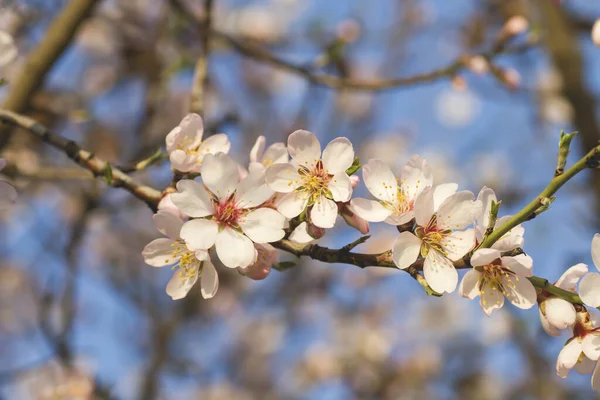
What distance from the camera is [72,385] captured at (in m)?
2.74

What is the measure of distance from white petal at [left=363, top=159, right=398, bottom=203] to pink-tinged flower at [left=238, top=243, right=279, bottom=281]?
26 cm

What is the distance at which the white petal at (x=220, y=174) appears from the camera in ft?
3.71

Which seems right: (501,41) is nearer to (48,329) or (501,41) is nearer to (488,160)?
(48,329)

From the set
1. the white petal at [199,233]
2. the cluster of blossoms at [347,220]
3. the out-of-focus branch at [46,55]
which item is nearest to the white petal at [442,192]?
the cluster of blossoms at [347,220]

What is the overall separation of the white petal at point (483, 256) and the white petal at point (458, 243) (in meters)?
0.07

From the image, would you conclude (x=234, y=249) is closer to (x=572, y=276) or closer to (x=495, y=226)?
(x=495, y=226)

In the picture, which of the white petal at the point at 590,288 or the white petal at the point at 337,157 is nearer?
the white petal at the point at 590,288

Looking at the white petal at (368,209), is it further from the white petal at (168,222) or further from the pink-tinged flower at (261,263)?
the white petal at (168,222)

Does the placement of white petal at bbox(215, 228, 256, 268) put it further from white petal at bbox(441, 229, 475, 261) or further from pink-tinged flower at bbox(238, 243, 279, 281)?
white petal at bbox(441, 229, 475, 261)

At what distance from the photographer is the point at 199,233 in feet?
3.64

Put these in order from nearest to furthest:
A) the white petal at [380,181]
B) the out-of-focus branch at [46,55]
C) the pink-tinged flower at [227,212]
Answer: the pink-tinged flower at [227,212], the white petal at [380,181], the out-of-focus branch at [46,55]

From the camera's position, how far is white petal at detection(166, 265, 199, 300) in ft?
3.96

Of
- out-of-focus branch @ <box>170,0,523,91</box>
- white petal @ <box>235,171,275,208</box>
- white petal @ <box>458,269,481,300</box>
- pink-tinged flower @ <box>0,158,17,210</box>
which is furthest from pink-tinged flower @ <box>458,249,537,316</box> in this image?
out-of-focus branch @ <box>170,0,523,91</box>

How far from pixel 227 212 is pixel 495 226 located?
21.8 inches
